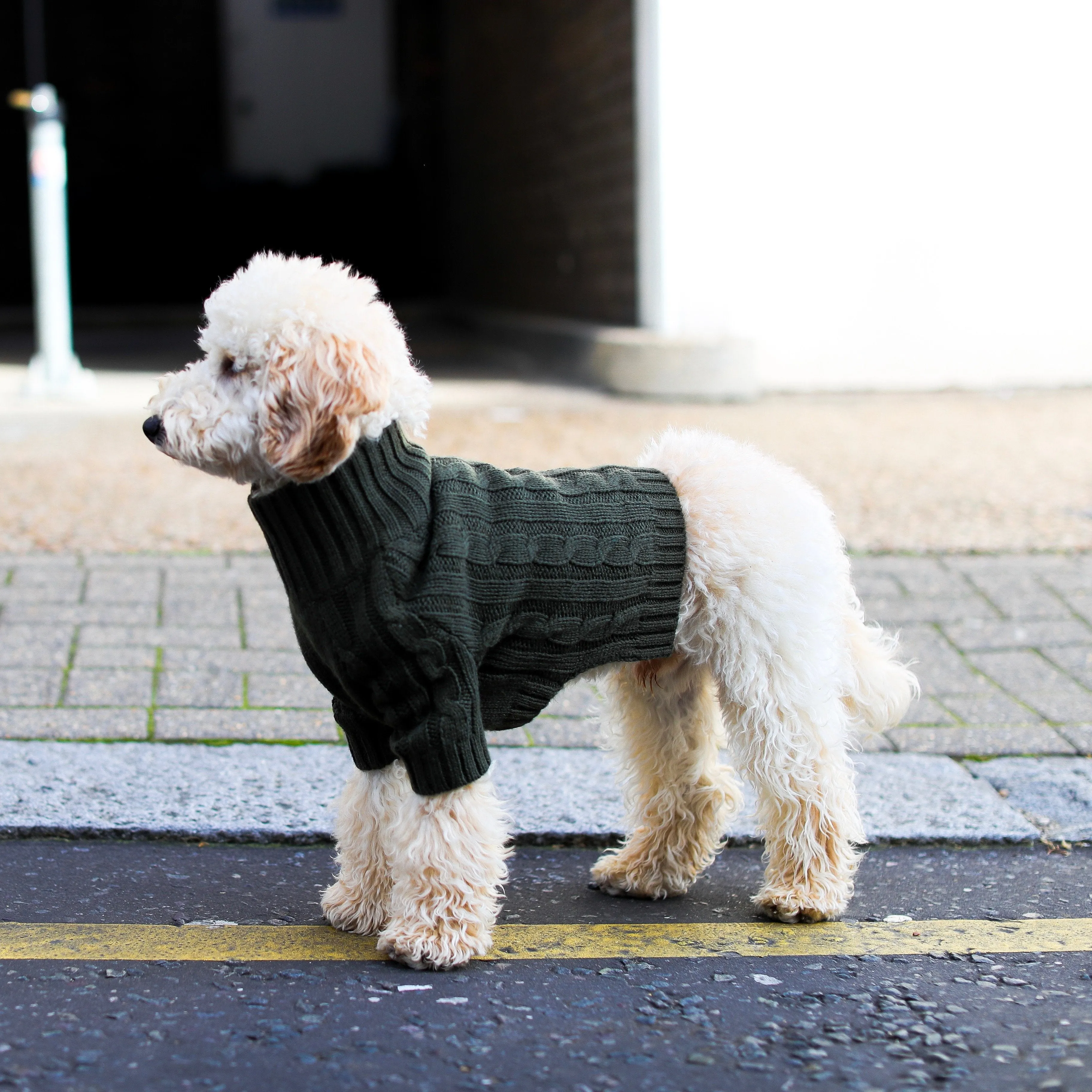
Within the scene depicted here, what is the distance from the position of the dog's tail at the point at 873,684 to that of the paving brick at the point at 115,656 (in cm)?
249

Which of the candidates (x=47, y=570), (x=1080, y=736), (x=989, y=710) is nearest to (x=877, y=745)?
(x=989, y=710)

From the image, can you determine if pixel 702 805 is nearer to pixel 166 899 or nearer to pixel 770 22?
pixel 166 899

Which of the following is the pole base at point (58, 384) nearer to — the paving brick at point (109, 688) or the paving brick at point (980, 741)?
the paving brick at point (109, 688)

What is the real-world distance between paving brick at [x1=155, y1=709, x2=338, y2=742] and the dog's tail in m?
1.67

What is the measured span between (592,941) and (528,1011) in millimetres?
401

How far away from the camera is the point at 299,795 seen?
381cm

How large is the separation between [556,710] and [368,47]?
17522 mm

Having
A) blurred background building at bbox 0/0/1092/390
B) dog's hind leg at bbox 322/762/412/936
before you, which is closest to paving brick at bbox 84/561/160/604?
blurred background building at bbox 0/0/1092/390

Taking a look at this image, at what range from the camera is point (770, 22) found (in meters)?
9.99

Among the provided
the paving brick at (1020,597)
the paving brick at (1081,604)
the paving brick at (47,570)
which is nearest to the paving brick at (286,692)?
the paving brick at (47,570)

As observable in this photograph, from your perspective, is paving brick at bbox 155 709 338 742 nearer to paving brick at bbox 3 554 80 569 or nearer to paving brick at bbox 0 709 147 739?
paving brick at bbox 0 709 147 739

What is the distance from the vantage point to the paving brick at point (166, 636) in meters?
4.86

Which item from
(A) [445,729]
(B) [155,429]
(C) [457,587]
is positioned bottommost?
(A) [445,729]

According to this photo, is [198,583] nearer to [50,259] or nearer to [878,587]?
[878,587]
